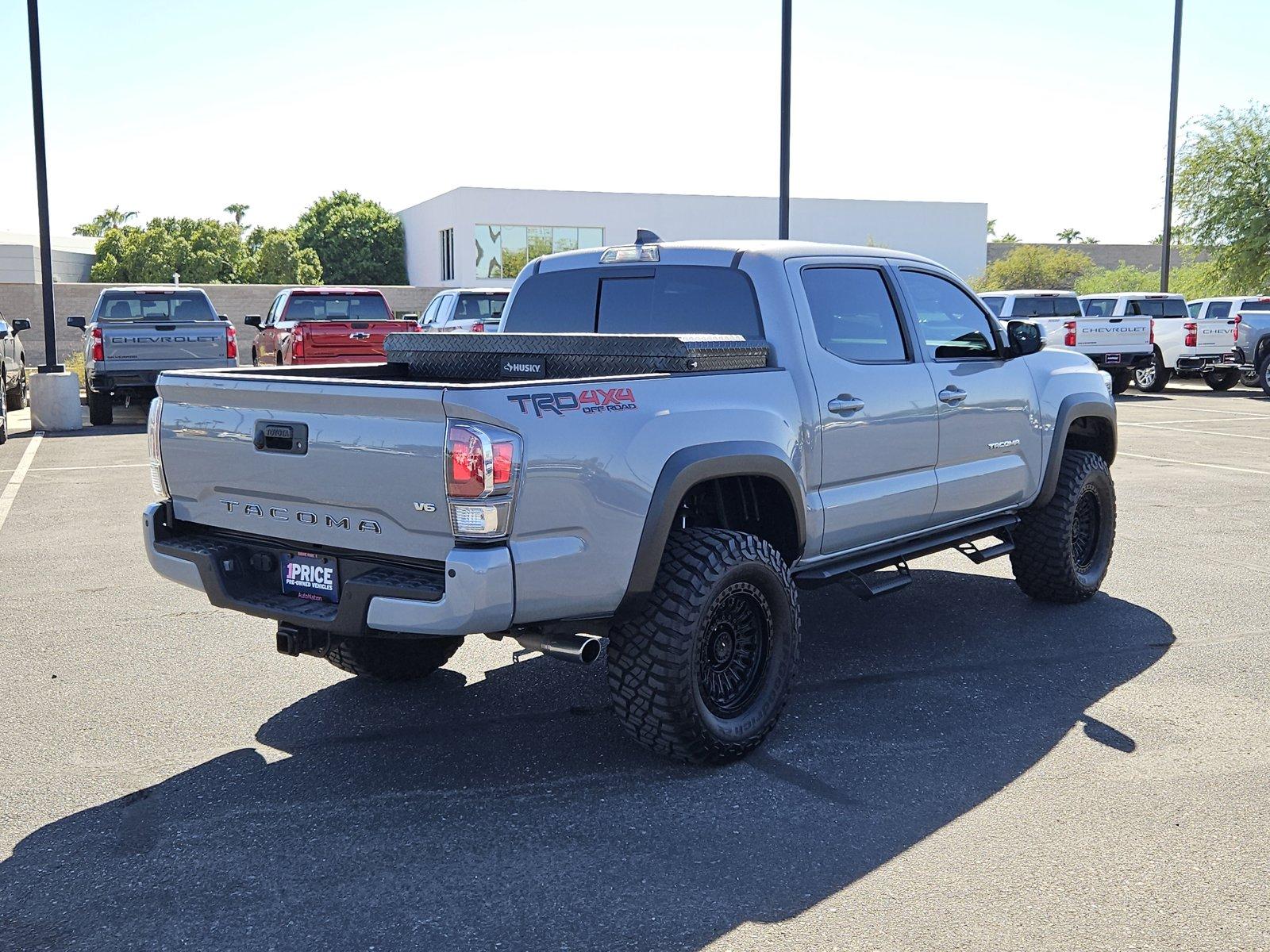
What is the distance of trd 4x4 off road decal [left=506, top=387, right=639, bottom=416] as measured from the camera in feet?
13.4

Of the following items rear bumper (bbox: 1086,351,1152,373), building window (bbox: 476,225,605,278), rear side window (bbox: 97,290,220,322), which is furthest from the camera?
building window (bbox: 476,225,605,278)

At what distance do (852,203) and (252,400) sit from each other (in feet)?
204

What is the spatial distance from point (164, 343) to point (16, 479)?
504 cm

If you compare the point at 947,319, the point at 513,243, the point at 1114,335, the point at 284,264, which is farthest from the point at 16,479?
the point at 284,264

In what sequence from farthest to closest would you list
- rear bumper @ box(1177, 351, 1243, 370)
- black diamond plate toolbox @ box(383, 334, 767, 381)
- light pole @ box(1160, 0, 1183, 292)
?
light pole @ box(1160, 0, 1183, 292) < rear bumper @ box(1177, 351, 1243, 370) < black diamond plate toolbox @ box(383, 334, 767, 381)

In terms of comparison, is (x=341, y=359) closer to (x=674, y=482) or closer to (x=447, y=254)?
(x=674, y=482)

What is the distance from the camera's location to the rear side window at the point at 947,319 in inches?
245

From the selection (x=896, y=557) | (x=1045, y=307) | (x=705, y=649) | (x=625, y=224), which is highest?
(x=625, y=224)

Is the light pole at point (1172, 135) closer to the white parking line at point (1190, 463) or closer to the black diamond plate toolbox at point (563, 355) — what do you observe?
the white parking line at point (1190, 463)

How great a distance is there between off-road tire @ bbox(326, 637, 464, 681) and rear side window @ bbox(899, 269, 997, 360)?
9.03ft

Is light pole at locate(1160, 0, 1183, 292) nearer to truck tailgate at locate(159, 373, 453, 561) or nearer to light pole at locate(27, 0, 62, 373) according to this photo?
light pole at locate(27, 0, 62, 373)

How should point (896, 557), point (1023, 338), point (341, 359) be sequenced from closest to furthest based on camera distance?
point (896, 557)
point (1023, 338)
point (341, 359)

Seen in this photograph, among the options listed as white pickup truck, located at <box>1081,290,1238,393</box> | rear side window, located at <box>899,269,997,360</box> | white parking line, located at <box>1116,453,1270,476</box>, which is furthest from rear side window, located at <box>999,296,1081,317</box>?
rear side window, located at <box>899,269,997,360</box>

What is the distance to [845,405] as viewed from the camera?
5.42m
